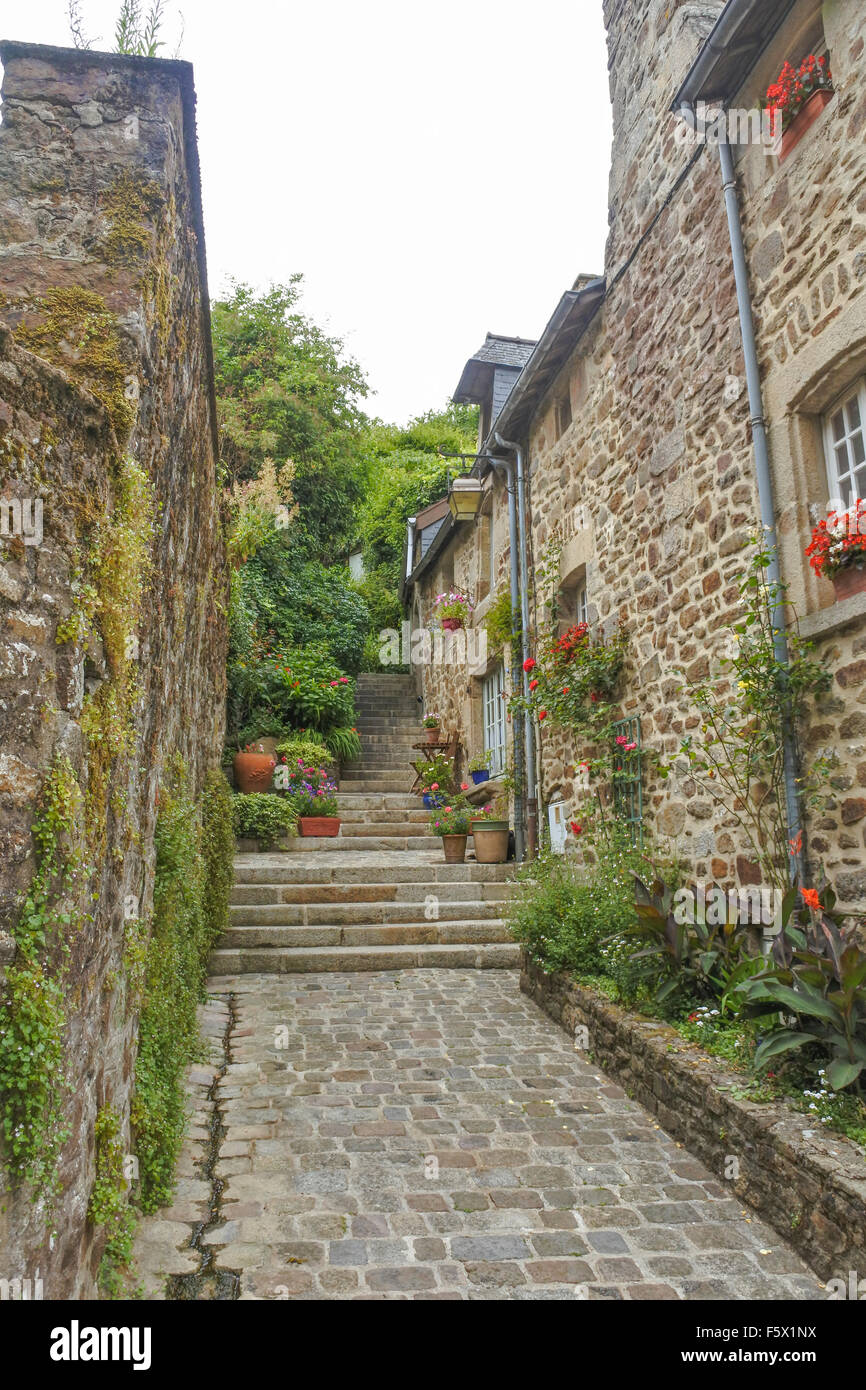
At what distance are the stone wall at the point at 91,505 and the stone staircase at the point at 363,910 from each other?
11.3 feet

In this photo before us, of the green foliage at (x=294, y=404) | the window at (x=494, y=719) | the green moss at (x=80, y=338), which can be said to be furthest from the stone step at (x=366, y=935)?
the green foliage at (x=294, y=404)

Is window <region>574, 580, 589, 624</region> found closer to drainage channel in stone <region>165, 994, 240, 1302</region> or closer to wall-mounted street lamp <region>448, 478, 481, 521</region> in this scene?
wall-mounted street lamp <region>448, 478, 481, 521</region>

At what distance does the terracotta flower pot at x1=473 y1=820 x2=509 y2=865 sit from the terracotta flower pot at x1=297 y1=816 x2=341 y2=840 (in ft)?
6.42

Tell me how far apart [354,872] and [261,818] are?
6.02 ft

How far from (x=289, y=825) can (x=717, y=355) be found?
21.6 ft

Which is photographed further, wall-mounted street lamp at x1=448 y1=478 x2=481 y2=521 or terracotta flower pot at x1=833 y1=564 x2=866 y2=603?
wall-mounted street lamp at x1=448 y1=478 x2=481 y2=521

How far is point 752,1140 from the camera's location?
3.17m

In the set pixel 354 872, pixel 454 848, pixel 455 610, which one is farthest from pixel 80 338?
pixel 455 610

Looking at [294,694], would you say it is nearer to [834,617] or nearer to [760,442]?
[760,442]

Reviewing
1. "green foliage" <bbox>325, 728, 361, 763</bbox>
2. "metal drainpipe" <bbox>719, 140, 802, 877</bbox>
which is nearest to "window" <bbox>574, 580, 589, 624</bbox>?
"metal drainpipe" <bbox>719, 140, 802, 877</bbox>

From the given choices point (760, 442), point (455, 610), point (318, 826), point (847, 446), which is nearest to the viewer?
point (847, 446)

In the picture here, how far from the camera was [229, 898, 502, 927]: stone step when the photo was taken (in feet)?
24.3

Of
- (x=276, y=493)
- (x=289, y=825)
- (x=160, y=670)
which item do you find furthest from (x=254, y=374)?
(x=160, y=670)
